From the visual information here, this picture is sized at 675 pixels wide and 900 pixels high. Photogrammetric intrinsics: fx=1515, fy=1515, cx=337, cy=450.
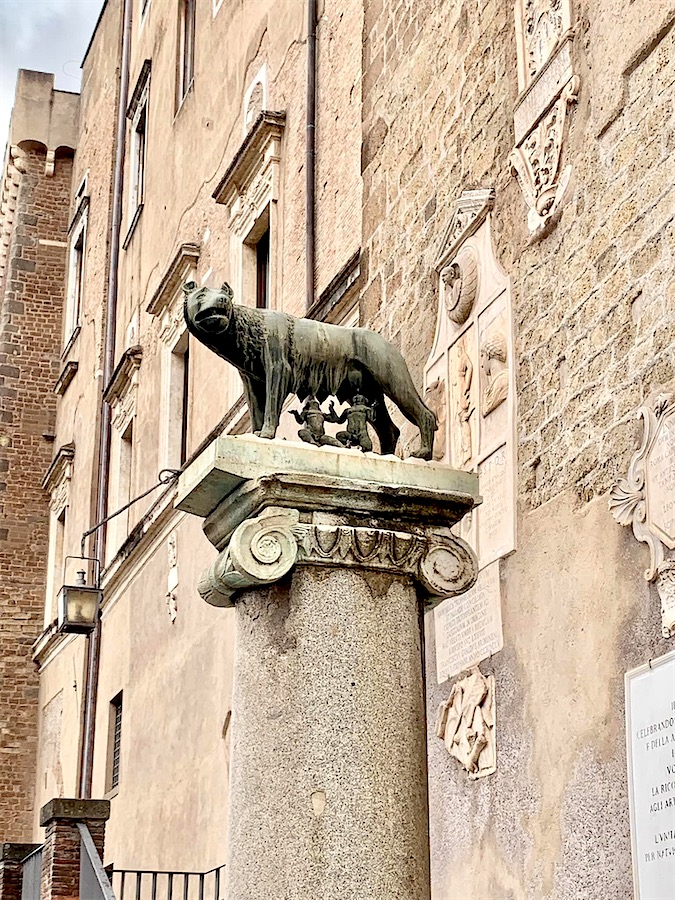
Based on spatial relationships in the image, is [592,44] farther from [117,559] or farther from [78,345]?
[78,345]

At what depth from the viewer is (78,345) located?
2144cm

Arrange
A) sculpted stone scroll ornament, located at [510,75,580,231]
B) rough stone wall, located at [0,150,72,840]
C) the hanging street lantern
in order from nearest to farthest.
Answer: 1. sculpted stone scroll ornament, located at [510,75,580,231]
2. the hanging street lantern
3. rough stone wall, located at [0,150,72,840]

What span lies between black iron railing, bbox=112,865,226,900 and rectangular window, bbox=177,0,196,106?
819 centimetres

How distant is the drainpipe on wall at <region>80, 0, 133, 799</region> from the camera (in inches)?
667

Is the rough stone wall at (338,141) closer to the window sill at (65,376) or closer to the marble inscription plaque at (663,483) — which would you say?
the marble inscription plaque at (663,483)

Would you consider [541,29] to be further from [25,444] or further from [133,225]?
[25,444]

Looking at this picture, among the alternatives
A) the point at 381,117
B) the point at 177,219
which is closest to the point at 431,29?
the point at 381,117

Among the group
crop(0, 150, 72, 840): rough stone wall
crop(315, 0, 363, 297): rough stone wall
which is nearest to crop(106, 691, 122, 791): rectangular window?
crop(0, 150, 72, 840): rough stone wall

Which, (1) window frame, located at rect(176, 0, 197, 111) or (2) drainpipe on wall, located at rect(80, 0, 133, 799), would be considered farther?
(2) drainpipe on wall, located at rect(80, 0, 133, 799)

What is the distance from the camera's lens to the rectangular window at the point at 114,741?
16.0 m

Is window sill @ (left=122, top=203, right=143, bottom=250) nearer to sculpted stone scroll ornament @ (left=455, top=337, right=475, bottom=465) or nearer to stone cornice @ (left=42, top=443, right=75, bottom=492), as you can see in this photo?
stone cornice @ (left=42, top=443, right=75, bottom=492)

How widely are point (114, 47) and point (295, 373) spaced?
17035mm

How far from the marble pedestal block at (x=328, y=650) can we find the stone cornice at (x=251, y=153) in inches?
314

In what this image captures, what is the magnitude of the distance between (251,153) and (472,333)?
5845 millimetres
